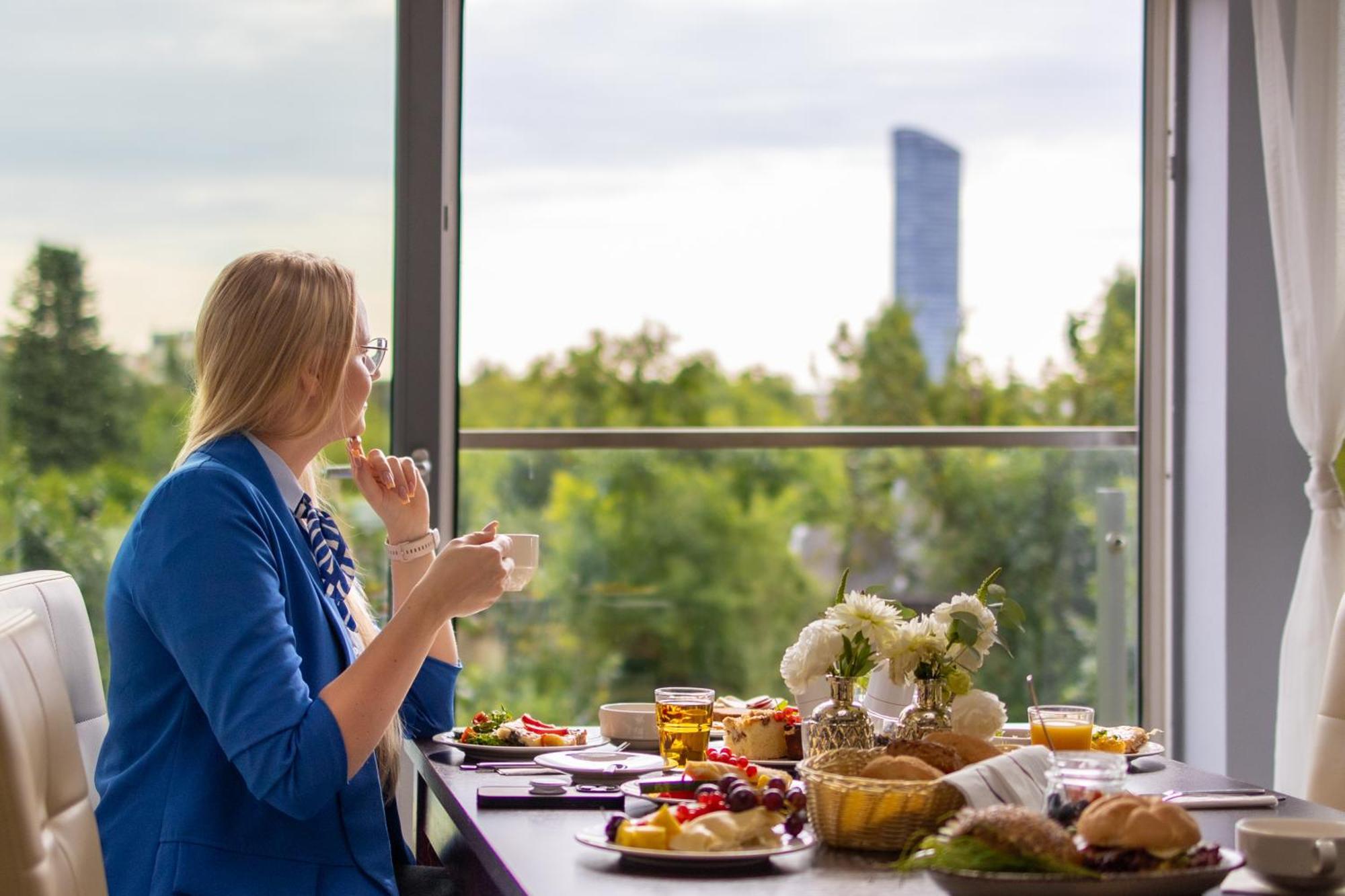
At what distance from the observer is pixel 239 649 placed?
4.83 feet

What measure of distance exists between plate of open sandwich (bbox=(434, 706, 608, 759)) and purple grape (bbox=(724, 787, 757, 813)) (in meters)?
0.58

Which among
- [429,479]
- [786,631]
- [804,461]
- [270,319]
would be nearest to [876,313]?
[804,461]

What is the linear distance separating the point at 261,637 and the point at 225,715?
87mm

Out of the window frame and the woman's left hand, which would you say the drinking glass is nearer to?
the woman's left hand

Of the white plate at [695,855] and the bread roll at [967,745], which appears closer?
the white plate at [695,855]

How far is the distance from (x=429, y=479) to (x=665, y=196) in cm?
106

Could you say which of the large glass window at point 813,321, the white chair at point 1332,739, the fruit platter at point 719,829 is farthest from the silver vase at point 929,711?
the large glass window at point 813,321

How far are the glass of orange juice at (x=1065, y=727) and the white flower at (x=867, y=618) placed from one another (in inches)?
8.4

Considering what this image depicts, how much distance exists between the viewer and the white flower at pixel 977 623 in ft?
5.27

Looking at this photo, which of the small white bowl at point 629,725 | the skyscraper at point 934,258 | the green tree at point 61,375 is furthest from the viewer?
the skyscraper at point 934,258

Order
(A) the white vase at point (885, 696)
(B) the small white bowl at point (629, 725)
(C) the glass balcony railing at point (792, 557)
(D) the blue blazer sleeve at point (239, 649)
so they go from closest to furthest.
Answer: (D) the blue blazer sleeve at point (239, 649)
(A) the white vase at point (885, 696)
(B) the small white bowl at point (629, 725)
(C) the glass balcony railing at point (792, 557)

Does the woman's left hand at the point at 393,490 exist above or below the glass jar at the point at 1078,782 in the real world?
above

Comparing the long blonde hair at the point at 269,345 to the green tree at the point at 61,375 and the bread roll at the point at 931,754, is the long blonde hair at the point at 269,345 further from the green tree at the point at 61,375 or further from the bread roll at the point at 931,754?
the green tree at the point at 61,375

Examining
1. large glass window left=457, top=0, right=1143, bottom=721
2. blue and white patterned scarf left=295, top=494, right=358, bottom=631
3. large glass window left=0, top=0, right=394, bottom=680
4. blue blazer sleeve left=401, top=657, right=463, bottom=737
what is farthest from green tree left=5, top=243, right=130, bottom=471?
blue and white patterned scarf left=295, top=494, right=358, bottom=631
